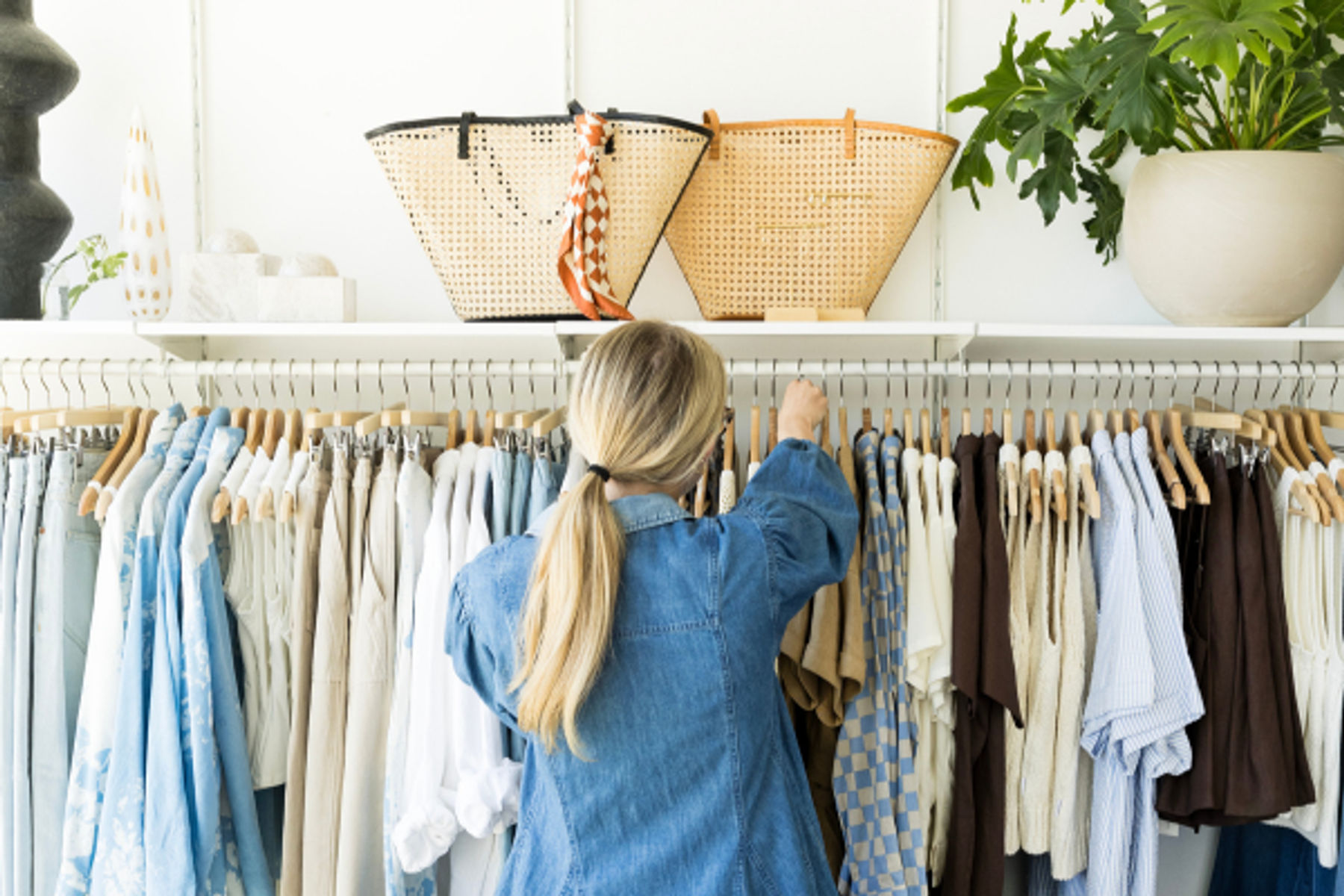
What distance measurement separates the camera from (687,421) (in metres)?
1.25

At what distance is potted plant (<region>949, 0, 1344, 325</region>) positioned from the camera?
163 cm

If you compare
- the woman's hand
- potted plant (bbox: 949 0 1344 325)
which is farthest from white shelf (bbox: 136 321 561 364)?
potted plant (bbox: 949 0 1344 325)

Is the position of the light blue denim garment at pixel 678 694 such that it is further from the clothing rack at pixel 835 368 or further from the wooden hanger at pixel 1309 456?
the wooden hanger at pixel 1309 456

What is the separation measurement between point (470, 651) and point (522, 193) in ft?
2.81

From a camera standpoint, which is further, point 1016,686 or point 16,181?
point 16,181

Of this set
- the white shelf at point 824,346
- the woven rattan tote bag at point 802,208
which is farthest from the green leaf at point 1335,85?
the white shelf at point 824,346

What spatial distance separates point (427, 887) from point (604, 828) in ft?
1.88

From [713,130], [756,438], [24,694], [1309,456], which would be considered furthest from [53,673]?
[1309,456]

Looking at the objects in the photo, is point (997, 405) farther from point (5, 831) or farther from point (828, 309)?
point (5, 831)

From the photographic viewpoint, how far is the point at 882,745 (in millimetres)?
1709

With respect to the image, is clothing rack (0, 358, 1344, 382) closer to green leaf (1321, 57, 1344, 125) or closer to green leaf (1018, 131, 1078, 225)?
green leaf (1018, 131, 1078, 225)

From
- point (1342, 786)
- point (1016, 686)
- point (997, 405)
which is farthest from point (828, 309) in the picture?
point (1342, 786)

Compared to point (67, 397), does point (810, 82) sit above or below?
above

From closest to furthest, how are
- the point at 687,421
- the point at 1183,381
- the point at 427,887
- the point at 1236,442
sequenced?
the point at 687,421 → the point at 427,887 → the point at 1236,442 → the point at 1183,381
